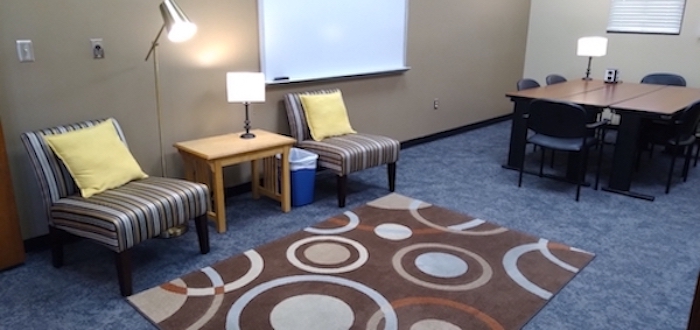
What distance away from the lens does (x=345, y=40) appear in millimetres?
4656

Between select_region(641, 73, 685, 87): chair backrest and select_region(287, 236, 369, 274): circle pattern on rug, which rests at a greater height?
select_region(641, 73, 685, 87): chair backrest

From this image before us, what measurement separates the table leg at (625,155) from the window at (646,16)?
107 inches

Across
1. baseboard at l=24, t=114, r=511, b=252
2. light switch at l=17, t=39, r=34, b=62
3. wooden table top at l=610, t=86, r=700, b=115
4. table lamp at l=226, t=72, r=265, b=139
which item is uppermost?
light switch at l=17, t=39, r=34, b=62

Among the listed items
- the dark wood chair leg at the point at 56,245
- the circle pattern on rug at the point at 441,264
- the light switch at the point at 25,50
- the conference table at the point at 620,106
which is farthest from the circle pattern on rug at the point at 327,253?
the conference table at the point at 620,106

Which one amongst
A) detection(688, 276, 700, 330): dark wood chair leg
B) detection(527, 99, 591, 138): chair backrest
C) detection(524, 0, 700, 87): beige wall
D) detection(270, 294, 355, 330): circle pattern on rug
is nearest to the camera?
detection(688, 276, 700, 330): dark wood chair leg

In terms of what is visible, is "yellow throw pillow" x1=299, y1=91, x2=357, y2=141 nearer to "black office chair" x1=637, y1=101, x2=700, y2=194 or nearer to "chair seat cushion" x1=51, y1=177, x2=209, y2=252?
"chair seat cushion" x1=51, y1=177, x2=209, y2=252

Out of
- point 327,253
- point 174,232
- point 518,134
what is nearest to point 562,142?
point 518,134

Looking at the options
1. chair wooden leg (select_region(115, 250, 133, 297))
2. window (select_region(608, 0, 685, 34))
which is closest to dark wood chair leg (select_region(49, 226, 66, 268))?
chair wooden leg (select_region(115, 250, 133, 297))

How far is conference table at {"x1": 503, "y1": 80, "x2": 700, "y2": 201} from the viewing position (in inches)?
164

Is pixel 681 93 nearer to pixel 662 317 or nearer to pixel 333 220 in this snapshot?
pixel 662 317

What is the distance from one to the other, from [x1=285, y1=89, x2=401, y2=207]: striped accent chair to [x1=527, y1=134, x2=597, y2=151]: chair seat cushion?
1.24 meters

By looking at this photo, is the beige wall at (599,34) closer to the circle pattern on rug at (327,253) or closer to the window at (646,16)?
the window at (646,16)

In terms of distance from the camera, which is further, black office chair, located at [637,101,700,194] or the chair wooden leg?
black office chair, located at [637,101,700,194]

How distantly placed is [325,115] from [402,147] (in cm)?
163
